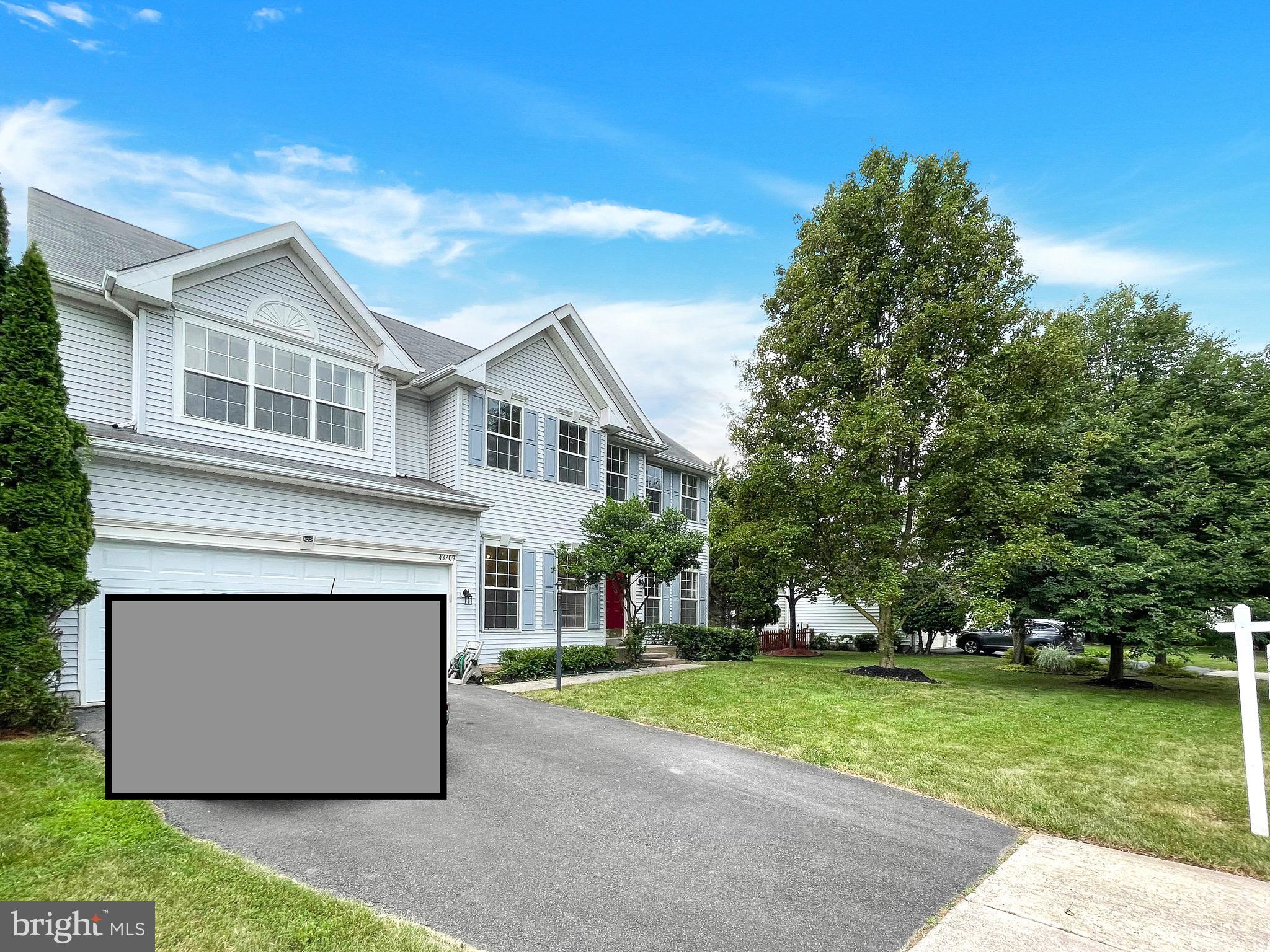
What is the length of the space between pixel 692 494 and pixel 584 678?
28.7 feet

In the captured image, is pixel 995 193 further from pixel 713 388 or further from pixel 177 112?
pixel 177 112

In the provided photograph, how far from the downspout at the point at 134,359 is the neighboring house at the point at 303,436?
0.05 meters

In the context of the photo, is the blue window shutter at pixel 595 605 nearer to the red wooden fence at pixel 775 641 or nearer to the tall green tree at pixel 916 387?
the tall green tree at pixel 916 387

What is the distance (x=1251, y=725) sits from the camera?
17.9 feet

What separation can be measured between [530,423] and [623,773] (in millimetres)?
9831

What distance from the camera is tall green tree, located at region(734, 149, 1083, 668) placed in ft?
44.3

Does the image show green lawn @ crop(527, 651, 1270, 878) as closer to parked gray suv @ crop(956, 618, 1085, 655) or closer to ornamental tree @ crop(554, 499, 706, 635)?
ornamental tree @ crop(554, 499, 706, 635)

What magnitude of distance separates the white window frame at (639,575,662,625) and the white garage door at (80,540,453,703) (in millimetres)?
6862

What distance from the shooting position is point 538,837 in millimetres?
4754

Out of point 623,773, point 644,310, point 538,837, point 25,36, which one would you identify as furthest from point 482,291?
point 538,837

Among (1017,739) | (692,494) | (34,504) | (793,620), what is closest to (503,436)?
(692,494)

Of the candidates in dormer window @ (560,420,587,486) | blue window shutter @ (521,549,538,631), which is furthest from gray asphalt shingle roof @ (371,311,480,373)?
blue window shutter @ (521,549,538,631)

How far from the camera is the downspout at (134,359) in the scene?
9.72 metres

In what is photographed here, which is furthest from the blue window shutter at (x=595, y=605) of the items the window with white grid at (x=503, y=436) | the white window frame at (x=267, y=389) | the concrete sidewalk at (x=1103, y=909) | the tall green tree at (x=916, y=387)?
the concrete sidewalk at (x=1103, y=909)
